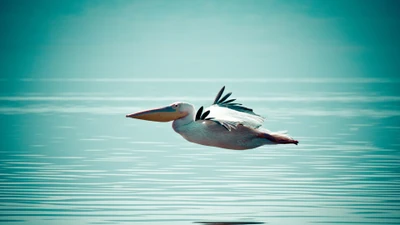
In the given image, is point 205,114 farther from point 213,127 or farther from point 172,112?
point 172,112

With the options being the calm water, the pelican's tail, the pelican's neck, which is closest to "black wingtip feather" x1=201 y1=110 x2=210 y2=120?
the pelican's neck

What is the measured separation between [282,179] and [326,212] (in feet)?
8.45

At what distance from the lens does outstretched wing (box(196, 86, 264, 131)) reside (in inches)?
404

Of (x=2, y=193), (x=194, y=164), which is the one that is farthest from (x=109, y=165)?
(x=2, y=193)

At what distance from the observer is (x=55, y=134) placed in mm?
20891

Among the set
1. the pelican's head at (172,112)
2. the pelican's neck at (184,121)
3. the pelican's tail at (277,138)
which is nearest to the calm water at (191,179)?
the pelican's tail at (277,138)

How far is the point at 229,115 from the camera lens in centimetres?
1084

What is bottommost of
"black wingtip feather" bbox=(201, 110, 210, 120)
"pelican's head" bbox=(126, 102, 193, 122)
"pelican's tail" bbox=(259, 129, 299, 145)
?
"pelican's tail" bbox=(259, 129, 299, 145)

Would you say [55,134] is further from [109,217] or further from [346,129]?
[109,217]

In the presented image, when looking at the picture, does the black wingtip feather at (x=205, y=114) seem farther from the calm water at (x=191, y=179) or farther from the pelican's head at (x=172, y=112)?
the calm water at (x=191, y=179)

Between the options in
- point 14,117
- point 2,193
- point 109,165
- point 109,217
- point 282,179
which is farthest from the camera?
point 14,117

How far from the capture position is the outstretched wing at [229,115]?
1027 cm

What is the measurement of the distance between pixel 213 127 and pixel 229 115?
0.39 meters

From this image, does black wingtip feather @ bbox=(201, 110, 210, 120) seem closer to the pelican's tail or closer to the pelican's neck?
the pelican's neck
